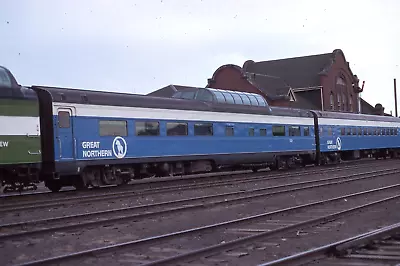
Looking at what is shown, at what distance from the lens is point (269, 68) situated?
72.9m

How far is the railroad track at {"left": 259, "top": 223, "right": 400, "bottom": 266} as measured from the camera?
705cm

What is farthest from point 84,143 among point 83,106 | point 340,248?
point 340,248

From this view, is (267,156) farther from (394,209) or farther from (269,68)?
(269,68)

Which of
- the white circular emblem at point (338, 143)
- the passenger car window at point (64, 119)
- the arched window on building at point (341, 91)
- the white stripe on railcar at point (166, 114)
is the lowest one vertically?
the white circular emblem at point (338, 143)

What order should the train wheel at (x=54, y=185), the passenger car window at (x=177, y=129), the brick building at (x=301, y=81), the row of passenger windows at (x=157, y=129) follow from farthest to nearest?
the brick building at (x=301, y=81) < the passenger car window at (x=177, y=129) < the train wheel at (x=54, y=185) < the row of passenger windows at (x=157, y=129)

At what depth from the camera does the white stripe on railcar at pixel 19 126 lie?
14.4 m

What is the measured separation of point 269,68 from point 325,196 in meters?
58.6

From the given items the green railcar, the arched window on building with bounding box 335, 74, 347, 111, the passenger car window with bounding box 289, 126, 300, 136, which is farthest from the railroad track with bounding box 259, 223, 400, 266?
the arched window on building with bounding box 335, 74, 347, 111

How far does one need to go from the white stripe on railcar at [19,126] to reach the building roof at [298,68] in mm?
53900

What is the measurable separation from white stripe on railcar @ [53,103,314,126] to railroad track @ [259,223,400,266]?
10.6 metres

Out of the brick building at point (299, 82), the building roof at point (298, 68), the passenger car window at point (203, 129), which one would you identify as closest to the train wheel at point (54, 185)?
the passenger car window at point (203, 129)

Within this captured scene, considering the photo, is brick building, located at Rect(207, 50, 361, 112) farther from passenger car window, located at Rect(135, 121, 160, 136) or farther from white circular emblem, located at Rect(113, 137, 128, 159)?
white circular emblem, located at Rect(113, 137, 128, 159)

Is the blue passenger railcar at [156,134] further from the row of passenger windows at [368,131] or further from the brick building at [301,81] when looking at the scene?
the brick building at [301,81]

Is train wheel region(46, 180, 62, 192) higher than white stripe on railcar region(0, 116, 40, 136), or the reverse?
white stripe on railcar region(0, 116, 40, 136)
